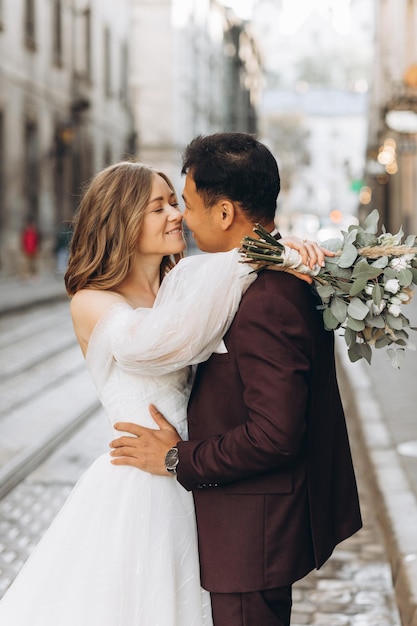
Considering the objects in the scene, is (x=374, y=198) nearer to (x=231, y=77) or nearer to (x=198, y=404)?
(x=231, y=77)

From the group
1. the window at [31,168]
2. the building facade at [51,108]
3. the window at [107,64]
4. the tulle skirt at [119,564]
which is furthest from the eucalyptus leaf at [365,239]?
the window at [107,64]

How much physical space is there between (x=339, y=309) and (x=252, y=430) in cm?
35

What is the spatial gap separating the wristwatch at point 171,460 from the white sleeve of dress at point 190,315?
198 mm

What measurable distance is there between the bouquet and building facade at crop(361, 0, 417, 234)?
1750 cm

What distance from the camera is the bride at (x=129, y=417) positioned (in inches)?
95.7

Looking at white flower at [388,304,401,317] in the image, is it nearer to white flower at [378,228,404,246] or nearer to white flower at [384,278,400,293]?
white flower at [384,278,400,293]

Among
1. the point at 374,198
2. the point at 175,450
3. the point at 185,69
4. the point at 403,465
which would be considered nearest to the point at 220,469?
the point at 175,450

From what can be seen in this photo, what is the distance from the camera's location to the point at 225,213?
2451mm

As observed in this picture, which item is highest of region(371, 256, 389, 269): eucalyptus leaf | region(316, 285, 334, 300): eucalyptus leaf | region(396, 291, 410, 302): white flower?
region(371, 256, 389, 269): eucalyptus leaf

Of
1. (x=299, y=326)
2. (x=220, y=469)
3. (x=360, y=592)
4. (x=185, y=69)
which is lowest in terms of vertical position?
(x=360, y=592)

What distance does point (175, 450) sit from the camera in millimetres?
2527

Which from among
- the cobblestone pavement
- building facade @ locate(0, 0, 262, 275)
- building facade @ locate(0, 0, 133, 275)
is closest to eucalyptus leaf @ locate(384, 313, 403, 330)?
the cobblestone pavement

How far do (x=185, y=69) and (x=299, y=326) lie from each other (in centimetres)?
4691

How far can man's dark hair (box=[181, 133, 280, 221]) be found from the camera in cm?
240
